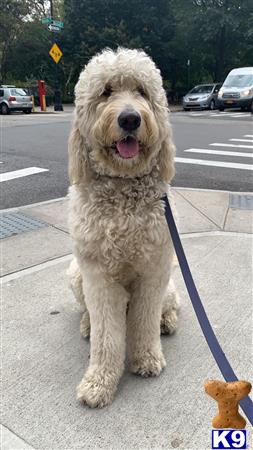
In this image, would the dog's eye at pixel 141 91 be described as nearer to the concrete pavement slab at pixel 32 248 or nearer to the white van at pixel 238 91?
the concrete pavement slab at pixel 32 248

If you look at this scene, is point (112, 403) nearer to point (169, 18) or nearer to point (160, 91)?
point (160, 91)

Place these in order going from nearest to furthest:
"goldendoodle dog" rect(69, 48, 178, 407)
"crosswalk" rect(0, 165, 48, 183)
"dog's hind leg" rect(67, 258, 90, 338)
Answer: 1. "goldendoodle dog" rect(69, 48, 178, 407)
2. "dog's hind leg" rect(67, 258, 90, 338)
3. "crosswalk" rect(0, 165, 48, 183)

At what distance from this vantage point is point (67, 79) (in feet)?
123

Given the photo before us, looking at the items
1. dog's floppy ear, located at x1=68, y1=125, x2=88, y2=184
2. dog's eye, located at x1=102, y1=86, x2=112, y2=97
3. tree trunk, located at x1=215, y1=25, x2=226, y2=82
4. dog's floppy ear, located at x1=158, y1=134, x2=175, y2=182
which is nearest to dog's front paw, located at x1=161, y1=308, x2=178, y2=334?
dog's floppy ear, located at x1=158, y1=134, x2=175, y2=182

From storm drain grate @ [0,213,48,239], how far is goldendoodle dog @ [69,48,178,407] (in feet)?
8.72

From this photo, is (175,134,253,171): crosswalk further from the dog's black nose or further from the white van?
the white van

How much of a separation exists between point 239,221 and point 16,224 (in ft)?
8.91

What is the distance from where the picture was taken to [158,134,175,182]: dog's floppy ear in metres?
2.49

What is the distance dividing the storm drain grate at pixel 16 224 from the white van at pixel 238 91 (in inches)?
808

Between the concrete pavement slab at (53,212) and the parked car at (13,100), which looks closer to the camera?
the concrete pavement slab at (53,212)

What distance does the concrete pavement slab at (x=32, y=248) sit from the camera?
440 centimetres

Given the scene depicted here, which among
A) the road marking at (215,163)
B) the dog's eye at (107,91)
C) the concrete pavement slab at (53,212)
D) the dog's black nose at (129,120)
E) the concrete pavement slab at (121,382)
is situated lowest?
the concrete pavement slab at (121,382)

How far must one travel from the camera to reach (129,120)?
7.16 ft

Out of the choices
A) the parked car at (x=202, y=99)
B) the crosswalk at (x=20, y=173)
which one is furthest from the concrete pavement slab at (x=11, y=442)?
the parked car at (x=202, y=99)
